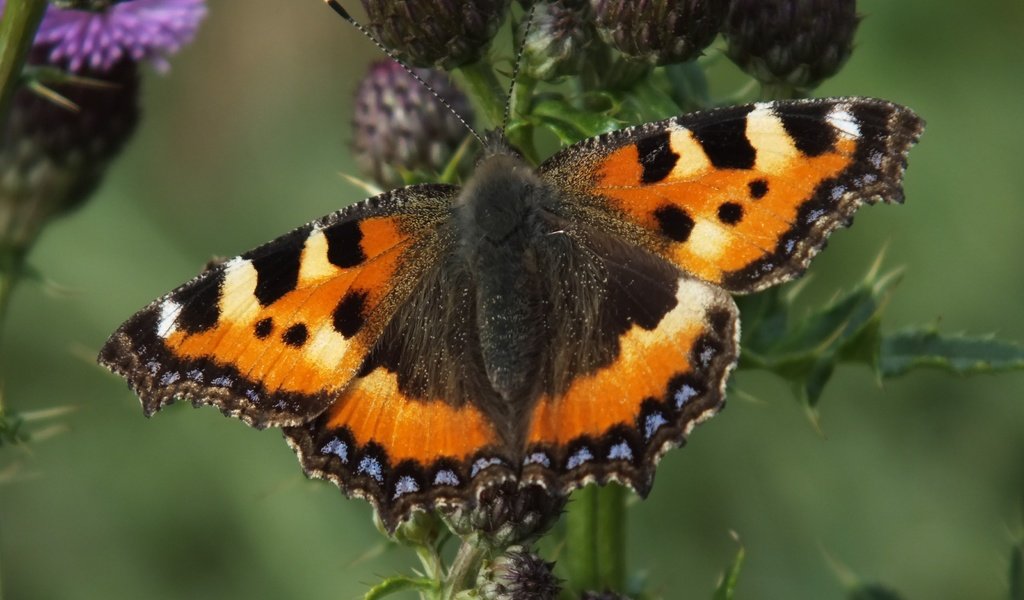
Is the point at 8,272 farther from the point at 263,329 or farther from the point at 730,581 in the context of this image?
the point at 730,581

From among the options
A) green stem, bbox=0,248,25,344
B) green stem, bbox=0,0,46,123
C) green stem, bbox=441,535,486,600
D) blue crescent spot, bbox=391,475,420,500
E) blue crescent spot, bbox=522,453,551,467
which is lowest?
green stem, bbox=441,535,486,600

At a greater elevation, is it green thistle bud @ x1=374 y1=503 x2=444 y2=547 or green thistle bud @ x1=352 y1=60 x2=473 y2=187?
green thistle bud @ x1=352 y1=60 x2=473 y2=187

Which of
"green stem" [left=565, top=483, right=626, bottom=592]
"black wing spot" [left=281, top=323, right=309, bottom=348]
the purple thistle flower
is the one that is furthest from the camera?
the purple thistle flower

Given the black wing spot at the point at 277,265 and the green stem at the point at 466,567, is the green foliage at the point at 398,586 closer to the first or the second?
the green stem at the point at 466,567

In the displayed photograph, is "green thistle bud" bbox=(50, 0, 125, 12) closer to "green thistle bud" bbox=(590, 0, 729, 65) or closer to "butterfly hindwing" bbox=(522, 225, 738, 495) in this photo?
"green thistle bud" bbox=(590, 0, 729, 65)

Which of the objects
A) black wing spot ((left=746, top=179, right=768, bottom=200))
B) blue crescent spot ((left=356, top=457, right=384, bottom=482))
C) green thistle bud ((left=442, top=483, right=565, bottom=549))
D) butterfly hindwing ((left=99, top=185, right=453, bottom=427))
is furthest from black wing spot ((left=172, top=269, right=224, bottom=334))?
black wing spot ((left=746, top=179, right=768, bottom=200))

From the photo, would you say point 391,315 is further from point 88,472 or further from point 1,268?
point 88,472

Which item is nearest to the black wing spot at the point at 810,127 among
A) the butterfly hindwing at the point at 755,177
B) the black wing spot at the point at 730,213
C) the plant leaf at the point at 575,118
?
the butterfly hindwing at the point at 755,177
